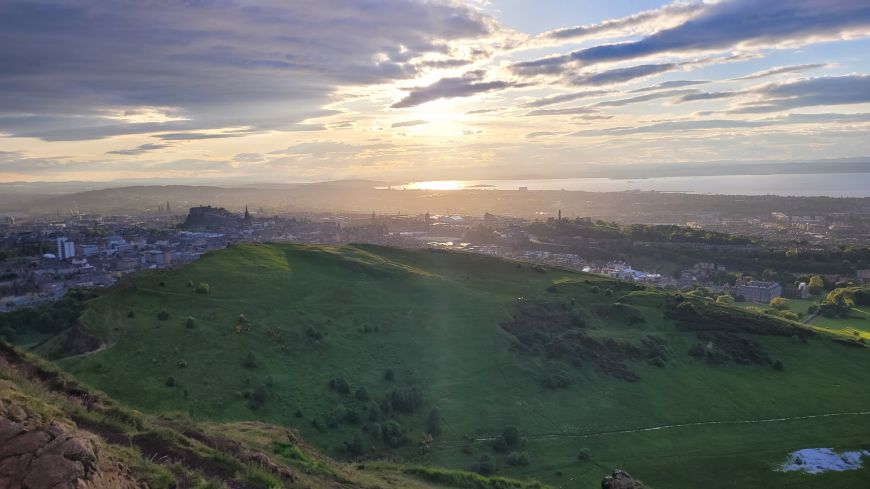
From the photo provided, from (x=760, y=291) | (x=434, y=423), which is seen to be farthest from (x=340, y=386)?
(x=760, y=291)

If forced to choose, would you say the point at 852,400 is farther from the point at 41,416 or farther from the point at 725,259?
Result: the point at 725,259

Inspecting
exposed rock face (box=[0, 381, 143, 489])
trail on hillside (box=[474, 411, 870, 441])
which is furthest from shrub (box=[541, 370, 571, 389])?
exposed rock face (box=[0, 381, 143, 489])

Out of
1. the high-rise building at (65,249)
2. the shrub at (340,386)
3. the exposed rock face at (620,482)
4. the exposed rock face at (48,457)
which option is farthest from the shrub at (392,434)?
the high-rise building at (65,249)

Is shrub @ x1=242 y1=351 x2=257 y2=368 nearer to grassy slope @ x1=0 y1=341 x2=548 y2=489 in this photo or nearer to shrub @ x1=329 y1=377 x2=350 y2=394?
shrub @ x1=329 y1=377 x2=350 y2=394

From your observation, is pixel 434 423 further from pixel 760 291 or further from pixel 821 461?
pixel 760 291

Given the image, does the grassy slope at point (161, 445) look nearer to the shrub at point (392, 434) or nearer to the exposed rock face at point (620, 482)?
the exposed rock face at point (620, 482)

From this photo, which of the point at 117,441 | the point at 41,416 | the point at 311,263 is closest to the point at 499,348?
the point at 311,263
